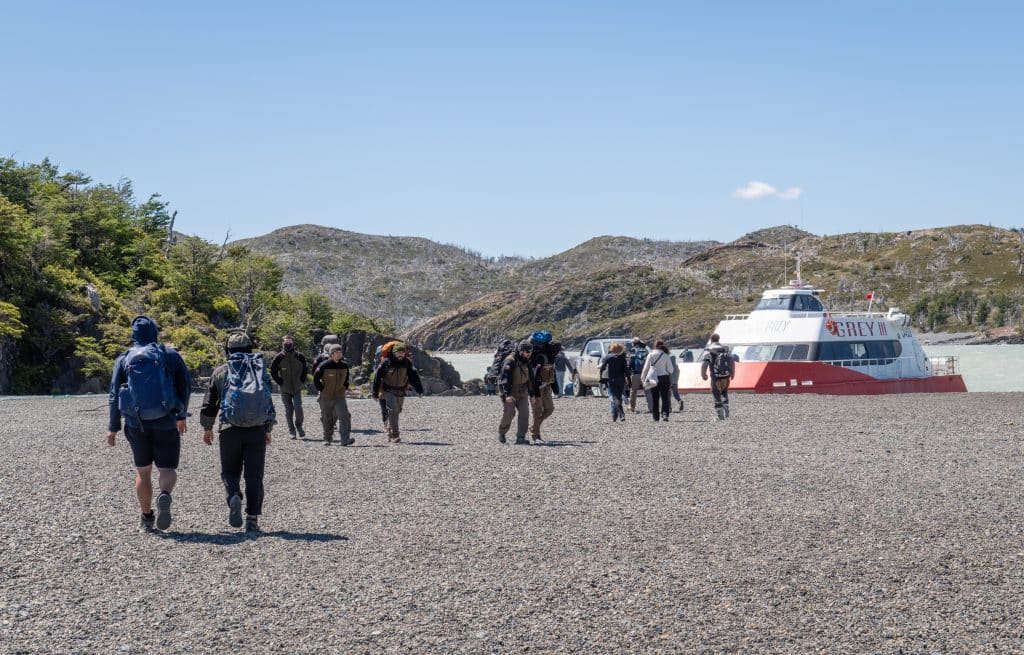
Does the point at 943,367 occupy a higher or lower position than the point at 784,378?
higher

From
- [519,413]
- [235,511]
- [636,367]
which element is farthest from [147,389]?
[636,367]

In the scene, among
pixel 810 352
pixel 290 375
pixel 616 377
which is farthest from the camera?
pixel 810 352

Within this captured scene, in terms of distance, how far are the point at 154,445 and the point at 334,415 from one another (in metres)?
8.65

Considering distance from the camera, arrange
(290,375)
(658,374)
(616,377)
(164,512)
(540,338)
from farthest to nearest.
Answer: (658,374), (616,377), (290,375), (540,338), (164,512)

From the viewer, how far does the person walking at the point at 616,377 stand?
22.4 metres

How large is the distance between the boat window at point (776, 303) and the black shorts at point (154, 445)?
31.6 meters

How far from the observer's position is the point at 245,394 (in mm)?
9367

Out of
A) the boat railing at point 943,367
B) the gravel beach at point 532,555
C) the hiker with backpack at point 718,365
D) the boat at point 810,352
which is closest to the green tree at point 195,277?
the boat at point 810,352

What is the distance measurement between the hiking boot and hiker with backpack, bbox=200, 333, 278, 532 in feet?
1.67

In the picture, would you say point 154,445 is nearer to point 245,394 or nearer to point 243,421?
point 243,421

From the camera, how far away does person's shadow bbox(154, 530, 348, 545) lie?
908 centimetres

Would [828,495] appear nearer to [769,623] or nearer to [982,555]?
[982,555]

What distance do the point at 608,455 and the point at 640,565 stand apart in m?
7.73

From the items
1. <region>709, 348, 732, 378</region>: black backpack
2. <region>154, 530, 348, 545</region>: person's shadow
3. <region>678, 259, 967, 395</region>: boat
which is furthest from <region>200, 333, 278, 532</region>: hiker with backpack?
<region>678, 259, 967, 395</region>: boat
